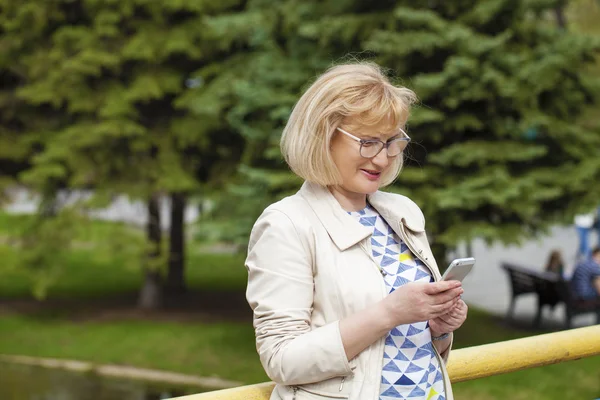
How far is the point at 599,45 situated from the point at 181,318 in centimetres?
868

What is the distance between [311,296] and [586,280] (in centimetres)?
1048

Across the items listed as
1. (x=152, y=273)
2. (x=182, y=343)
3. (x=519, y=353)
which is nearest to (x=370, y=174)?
(x=519, y=353)

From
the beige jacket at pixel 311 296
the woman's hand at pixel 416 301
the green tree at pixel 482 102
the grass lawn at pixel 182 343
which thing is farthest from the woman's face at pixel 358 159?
the grass lawn at pixel 182 343

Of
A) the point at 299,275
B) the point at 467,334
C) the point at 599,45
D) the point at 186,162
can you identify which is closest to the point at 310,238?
the point at 299,275

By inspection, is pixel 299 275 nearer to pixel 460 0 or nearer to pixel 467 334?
pixel 460 0

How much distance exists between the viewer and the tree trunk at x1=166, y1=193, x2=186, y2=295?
1680 centimetres

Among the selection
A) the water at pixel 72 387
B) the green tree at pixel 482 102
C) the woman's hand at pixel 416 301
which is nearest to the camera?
the woman's hand at pixel 416 301

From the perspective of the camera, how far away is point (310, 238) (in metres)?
2.04

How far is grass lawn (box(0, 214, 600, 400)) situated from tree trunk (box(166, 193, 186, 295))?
2.45 feet

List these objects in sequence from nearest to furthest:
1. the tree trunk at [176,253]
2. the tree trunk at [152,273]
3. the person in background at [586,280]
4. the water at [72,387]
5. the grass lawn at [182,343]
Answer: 1. the grass lawn at [182,343]
2. the water at [72,387]
3. the person in background at [586,280]
4. the tree trunk at [152,273]
5. the tree trunk at [176,253]

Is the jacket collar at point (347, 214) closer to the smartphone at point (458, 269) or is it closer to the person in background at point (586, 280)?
the smartphone at point (458, 269)

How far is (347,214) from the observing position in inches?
84.4

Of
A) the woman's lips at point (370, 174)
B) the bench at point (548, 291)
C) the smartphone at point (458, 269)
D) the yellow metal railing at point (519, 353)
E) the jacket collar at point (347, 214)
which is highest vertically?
the woman's lips at point (370, 174)

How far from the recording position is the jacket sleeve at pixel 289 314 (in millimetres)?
1955
